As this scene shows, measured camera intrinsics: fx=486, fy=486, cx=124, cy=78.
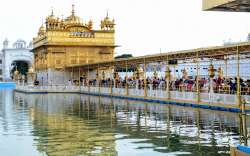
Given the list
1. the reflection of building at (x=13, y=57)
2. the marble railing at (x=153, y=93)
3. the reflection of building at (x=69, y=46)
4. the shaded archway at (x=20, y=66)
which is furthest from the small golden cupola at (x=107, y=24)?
the reflection of building at (x=13, y=57)

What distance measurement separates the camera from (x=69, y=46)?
185ft

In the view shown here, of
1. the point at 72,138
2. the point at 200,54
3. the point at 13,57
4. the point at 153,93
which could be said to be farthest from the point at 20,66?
the point at 72,138

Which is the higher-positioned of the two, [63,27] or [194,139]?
[63,27]

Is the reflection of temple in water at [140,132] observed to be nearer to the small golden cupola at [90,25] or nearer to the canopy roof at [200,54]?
the canopy roof at [200,54]

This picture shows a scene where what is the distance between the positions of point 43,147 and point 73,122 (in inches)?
226

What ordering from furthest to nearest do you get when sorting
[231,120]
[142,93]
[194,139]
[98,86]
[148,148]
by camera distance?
[98,86] < [142,93] < [231,120] < [194,139] < [148,148]

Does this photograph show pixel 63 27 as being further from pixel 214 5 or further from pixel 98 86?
pixel 214 5

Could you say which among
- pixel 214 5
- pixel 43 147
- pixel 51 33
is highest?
pixel 51 33

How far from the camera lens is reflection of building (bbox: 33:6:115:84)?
55.9 m

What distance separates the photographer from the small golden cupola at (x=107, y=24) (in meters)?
59.8

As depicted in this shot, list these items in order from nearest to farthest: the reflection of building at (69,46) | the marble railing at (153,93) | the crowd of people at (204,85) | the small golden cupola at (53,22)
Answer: the marble railing at (153,93) < the crowd of people at (204,85) < the reflection of building at (69,46) < the small golden cupola at (53,22)

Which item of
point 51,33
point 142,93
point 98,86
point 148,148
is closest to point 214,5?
point 148,148

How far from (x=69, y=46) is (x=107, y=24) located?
6.32 m

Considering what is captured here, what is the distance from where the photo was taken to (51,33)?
5575cm
